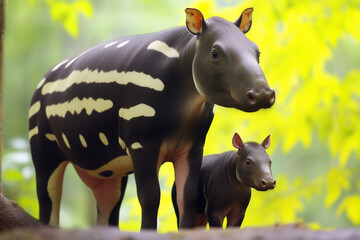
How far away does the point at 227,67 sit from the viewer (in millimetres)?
2076

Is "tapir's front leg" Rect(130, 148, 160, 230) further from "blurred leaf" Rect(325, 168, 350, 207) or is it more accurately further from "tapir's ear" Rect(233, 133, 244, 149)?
"blurred leaf" Rect(325, 168, 350, 207)

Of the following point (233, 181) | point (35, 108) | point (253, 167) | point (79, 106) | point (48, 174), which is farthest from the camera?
point (35, 108)

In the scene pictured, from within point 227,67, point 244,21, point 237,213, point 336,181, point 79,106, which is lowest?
point 336,181

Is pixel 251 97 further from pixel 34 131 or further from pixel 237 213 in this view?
pixel 34 131

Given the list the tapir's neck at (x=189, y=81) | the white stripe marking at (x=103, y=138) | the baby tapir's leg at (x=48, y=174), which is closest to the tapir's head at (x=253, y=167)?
the tapir's neck at (x=189, y=81)

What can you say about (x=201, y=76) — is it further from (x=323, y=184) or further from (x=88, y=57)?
(x=323, y=184)

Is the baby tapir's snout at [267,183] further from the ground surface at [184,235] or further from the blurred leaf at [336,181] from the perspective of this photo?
the blurred leaf at [336,181]

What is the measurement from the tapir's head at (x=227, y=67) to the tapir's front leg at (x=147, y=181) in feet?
1.04

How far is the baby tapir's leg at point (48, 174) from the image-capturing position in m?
2.82

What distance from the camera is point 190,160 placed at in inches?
93.0

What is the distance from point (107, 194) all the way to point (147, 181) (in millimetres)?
768

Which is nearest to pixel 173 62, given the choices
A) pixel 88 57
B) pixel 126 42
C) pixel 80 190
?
pixel 126 42

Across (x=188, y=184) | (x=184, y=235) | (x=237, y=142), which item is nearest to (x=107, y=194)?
(x=188, y=184)

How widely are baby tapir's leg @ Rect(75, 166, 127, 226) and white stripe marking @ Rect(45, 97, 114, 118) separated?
1.23 feet
